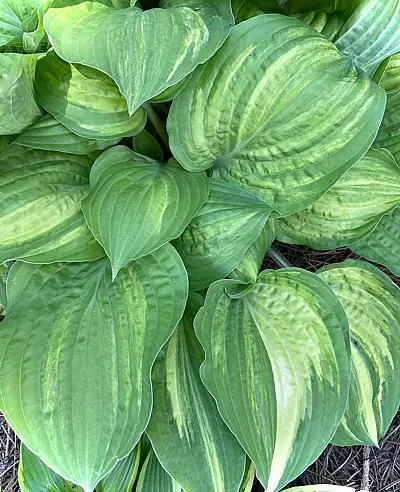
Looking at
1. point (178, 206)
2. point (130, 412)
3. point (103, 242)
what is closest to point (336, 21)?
point (178, 206)

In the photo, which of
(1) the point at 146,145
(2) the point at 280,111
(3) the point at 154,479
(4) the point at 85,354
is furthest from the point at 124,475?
(2) the point at 280,111

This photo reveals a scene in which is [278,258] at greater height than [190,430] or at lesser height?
greater

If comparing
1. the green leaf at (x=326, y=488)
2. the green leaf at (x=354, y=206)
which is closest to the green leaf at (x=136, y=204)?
the green leaf at (x=354, y=206)

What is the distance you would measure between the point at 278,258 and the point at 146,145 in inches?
14.5

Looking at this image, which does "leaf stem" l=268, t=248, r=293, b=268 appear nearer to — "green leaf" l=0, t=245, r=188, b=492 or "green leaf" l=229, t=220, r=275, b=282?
"green leaf" l=229, t=220, r=275, b=282

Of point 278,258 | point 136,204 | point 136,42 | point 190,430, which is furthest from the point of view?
point 278,258

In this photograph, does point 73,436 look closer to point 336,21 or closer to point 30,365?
point 30,365

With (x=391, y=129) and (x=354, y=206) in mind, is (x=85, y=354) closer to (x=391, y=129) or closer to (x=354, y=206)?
(x=354, y=206)

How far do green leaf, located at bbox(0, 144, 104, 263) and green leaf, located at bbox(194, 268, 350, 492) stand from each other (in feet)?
0.84

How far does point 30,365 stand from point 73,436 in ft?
0.44

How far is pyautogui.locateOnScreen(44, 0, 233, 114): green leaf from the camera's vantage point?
77cm

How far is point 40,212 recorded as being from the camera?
945 mm

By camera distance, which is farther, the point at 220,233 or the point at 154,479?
the point at 154,479

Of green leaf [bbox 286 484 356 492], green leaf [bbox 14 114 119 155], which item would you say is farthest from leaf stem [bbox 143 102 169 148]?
green leaf [bbox 286 484 356 492]
